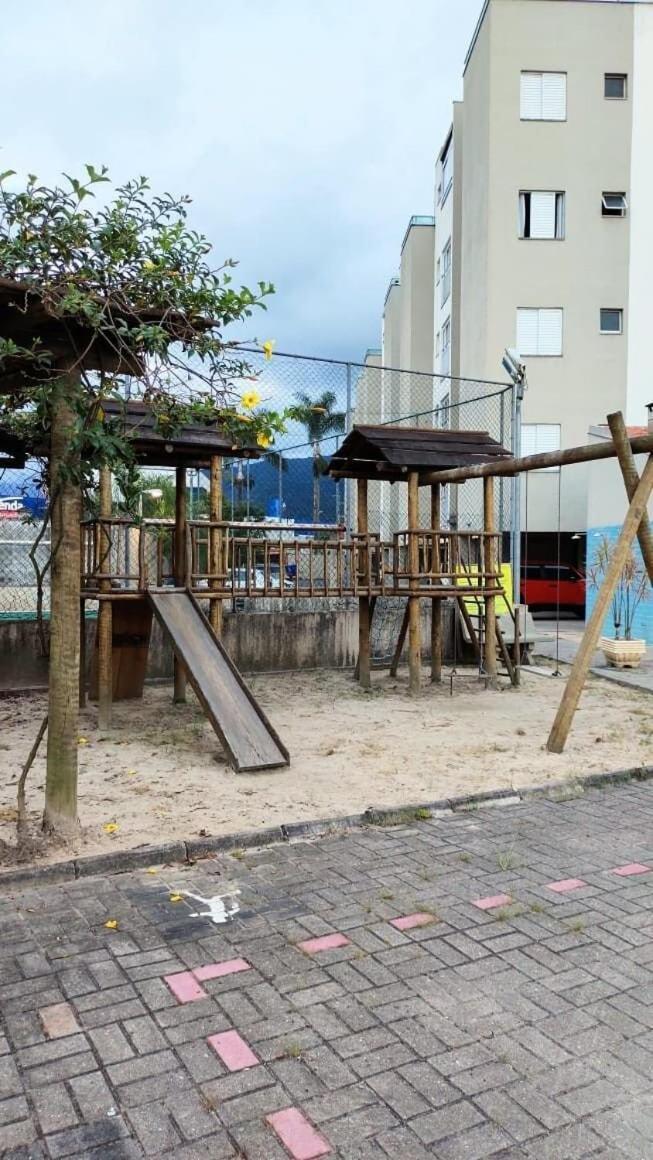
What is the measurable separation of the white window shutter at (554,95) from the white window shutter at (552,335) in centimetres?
547

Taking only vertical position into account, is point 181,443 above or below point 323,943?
above

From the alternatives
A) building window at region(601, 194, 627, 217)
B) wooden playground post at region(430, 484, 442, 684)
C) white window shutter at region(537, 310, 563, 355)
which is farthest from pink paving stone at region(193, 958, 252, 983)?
building window at region(601, 194, 627, 217)

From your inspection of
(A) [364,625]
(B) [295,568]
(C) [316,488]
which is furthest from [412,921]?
(C) [316,488]

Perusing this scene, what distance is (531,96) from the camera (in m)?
24.7

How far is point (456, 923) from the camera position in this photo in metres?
3.77

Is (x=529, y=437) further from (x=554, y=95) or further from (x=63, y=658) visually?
(x=63, y=658)

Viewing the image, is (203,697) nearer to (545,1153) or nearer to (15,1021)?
(15,1021)

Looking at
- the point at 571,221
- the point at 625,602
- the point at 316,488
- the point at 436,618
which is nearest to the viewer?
the point at 436,618

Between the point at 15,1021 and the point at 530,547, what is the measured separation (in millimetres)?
22838

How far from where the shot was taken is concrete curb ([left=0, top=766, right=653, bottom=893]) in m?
4.26

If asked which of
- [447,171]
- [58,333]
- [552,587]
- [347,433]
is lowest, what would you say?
[552,587]

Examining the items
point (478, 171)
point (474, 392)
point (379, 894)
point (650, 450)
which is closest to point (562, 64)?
point (478, 171)

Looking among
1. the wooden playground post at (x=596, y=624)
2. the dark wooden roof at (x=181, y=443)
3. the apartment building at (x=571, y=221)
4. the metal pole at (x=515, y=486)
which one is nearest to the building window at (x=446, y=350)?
the apartment building at (x=571, y=221)

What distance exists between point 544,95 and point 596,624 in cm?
2287
